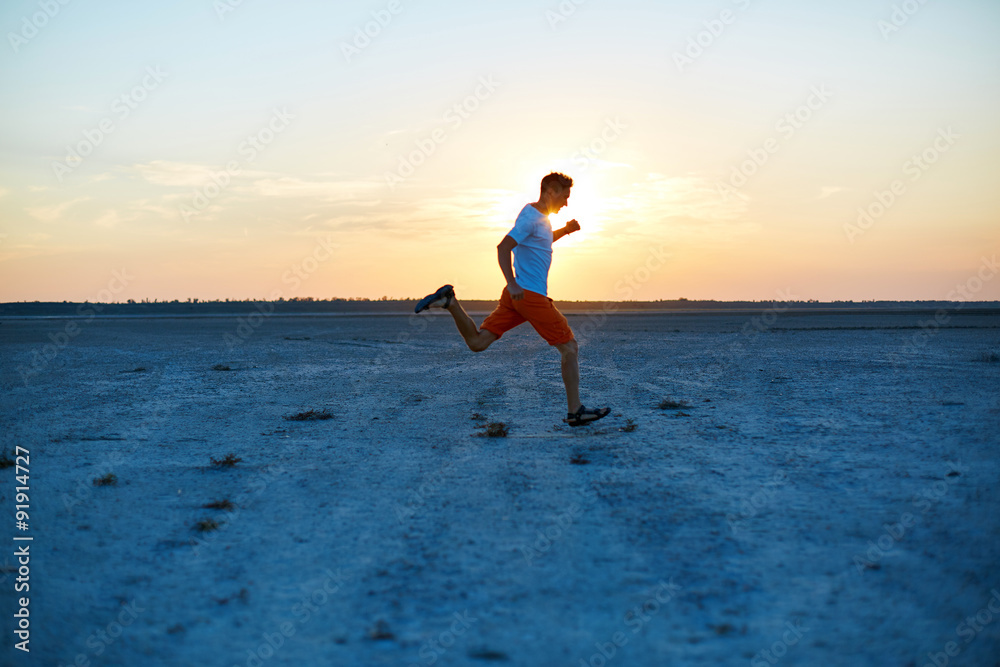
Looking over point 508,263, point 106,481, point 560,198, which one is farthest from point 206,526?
point 560,198

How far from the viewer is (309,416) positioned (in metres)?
7.68

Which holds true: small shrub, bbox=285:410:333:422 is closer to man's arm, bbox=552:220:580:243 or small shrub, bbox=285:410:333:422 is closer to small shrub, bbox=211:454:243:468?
small shrub, bbox=211:454:243:468

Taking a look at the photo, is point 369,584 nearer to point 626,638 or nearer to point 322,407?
point 626,638

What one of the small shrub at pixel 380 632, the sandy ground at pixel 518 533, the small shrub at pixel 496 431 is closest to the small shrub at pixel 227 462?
the sandy ground at pixel 518 533

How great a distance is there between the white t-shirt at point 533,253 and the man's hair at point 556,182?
0.24 metres

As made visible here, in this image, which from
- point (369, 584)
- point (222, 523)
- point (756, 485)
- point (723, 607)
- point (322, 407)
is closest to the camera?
point (723, 607)

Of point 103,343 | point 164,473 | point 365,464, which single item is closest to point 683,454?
point 365,464

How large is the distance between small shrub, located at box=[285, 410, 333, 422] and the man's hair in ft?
10.7

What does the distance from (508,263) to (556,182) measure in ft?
2.87

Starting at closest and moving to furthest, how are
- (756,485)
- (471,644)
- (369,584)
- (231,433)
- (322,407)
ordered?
(471,644), (369,584), (756,485), (231,433), (322,407)

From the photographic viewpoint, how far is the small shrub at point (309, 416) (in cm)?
761

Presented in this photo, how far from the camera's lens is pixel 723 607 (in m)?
3.00

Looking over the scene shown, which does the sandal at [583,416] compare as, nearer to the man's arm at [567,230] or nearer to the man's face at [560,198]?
the man's arm at [567,230]

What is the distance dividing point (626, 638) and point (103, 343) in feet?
65.9
